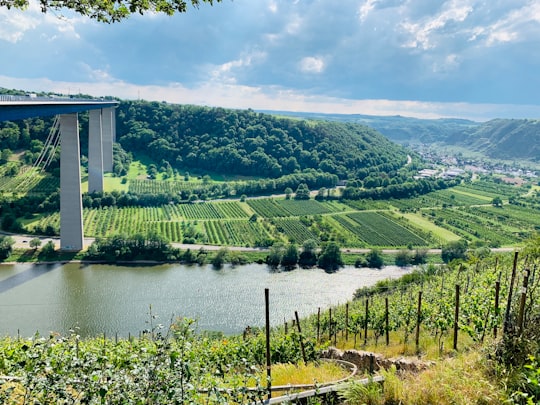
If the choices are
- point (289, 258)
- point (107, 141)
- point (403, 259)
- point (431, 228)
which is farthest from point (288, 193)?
point (107, 141)

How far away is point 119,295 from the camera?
17.7 metres

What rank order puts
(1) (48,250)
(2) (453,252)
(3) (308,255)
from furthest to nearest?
1. (2) (453,252)
2. (3) (308,255)
3. (1) (48,250)

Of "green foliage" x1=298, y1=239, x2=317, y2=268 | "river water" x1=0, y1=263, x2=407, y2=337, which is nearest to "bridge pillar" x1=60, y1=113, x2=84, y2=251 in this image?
"river water" x1=0, y1=263, x2=407, y2=337

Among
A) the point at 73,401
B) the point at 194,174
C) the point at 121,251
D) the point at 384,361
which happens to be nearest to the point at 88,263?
the point at 121,251

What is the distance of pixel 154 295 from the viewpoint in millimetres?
17922

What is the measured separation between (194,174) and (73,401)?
43125mm

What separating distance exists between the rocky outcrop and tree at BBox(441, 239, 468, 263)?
20.9 m

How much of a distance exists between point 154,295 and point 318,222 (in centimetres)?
1631

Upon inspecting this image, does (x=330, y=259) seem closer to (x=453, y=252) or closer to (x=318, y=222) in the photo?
(x=453, y=252)

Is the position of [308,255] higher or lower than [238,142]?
lower

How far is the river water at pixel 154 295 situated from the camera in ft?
50.1

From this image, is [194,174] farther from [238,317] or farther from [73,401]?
[73,401]

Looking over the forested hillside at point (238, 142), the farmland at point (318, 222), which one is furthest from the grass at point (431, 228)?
the forested hillside at point (238, 142)

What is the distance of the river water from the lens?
50.1 feet
